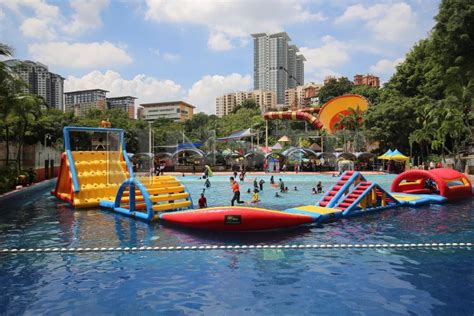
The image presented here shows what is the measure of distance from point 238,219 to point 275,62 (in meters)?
169

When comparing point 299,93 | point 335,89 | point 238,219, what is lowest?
point 238,219

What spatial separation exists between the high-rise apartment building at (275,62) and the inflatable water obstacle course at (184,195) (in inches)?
5694

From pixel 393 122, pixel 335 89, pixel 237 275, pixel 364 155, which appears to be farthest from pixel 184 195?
pixel 335 89

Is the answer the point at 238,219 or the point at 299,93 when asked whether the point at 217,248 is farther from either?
the point at 299,93

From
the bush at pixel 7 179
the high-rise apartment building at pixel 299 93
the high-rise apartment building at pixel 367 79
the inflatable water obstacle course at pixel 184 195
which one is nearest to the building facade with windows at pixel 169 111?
the high-rise apartment building at pixel 299 93

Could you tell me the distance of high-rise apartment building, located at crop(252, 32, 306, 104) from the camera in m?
A: 168

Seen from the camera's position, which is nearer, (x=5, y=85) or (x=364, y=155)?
(x=5, y=85)

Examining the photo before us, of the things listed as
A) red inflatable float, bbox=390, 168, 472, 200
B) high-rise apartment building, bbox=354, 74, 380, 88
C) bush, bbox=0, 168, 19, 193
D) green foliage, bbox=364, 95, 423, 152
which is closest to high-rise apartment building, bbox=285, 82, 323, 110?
high-rise apartment building, bbox=354, 74, 380, 88

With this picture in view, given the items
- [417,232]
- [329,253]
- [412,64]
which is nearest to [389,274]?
[329,253]

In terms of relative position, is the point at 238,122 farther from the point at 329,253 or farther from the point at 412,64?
the point at 329,253

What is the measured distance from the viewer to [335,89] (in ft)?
318

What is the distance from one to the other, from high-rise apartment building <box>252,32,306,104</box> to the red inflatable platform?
15293 centimetres

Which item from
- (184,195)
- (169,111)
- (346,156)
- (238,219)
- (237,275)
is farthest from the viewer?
(169,111)

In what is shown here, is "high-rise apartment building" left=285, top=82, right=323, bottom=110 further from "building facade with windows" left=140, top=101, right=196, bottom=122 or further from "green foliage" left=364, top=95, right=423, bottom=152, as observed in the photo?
"green foliage" left=364, top=95, right=423, bottom=152
